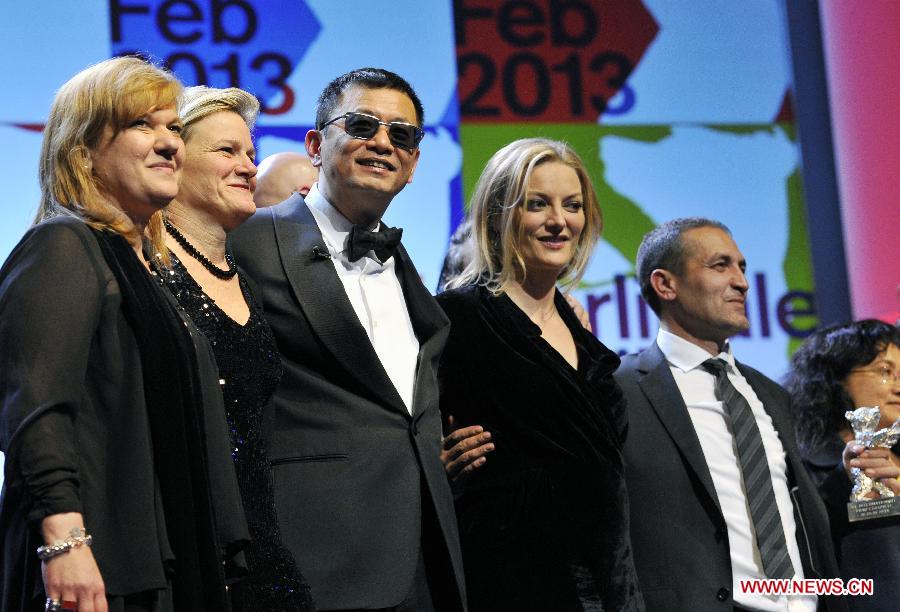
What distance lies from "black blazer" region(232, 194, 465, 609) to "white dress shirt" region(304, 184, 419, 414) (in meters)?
0.04

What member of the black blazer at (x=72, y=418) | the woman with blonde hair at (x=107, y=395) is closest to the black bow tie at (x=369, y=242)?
the woman with blonde hair at (x=107, y=395)

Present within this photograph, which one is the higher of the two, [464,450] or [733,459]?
[464,450]

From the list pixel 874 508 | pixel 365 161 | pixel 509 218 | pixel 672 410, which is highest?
pixel 365 161

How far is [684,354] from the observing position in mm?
3869

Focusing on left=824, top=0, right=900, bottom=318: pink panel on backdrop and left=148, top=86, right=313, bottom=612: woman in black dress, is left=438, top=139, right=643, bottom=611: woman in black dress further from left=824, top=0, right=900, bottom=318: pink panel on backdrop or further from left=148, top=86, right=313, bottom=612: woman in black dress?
left=824, top=0, right=900, bottom=318: pink panel on backdrop

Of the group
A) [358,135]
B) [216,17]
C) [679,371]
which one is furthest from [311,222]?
[216,17]

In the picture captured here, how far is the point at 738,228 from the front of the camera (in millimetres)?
5504

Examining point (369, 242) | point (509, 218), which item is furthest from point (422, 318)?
point (509, 218)

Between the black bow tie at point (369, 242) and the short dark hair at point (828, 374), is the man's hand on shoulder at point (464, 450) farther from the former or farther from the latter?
the short dark hair at point (828, 374)

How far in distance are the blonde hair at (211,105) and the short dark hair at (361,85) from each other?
0.92 feet

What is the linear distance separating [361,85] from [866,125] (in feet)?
11.1

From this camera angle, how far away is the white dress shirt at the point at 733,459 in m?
3.44

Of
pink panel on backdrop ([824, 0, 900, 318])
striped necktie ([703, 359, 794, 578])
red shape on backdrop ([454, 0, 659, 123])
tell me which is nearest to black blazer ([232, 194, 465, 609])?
striped necktie ([703, 359, 794, 578])

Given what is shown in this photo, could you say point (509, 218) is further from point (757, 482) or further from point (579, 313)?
point (757, 482)
